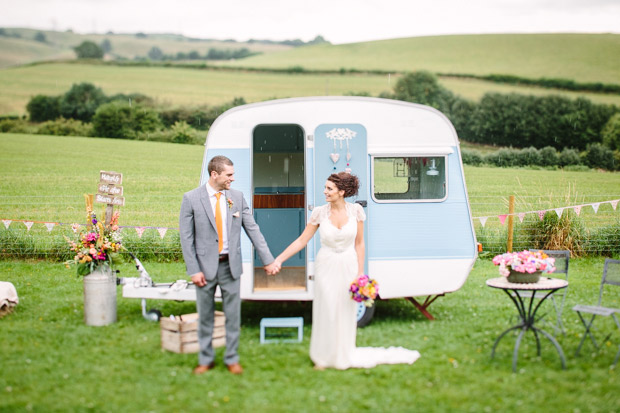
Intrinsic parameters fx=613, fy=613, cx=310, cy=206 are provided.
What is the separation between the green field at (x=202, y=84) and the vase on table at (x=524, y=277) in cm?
2847

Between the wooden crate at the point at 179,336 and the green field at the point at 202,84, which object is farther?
the green field at the point at 202,84

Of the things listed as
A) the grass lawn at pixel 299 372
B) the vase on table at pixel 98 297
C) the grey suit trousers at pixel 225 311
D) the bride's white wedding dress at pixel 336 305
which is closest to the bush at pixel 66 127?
the grass lawn at pixel 299 372

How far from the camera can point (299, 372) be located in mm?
5504

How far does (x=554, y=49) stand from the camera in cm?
4291

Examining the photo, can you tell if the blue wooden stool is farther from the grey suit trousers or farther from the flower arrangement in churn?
the flower arrangement in churn

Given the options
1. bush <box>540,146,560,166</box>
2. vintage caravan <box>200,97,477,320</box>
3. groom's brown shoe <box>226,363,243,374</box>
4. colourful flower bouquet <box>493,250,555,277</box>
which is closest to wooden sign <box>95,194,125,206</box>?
vintage caravan <box>200,97,477,320</box>

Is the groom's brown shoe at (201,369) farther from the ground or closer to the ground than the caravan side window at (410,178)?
closer to the ground

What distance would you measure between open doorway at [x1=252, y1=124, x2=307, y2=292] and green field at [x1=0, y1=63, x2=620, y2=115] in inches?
947

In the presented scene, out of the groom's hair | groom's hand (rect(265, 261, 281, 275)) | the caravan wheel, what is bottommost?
the caravan wheel

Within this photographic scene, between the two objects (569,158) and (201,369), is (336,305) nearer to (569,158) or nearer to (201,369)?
(201,369)

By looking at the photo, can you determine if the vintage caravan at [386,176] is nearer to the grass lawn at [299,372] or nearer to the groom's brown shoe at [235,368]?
the grass lawn at [299,372]

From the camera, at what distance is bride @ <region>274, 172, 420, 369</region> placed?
5602 mm

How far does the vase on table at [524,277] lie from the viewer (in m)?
5.64

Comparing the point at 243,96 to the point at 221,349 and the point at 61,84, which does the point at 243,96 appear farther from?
the point at 221,349
